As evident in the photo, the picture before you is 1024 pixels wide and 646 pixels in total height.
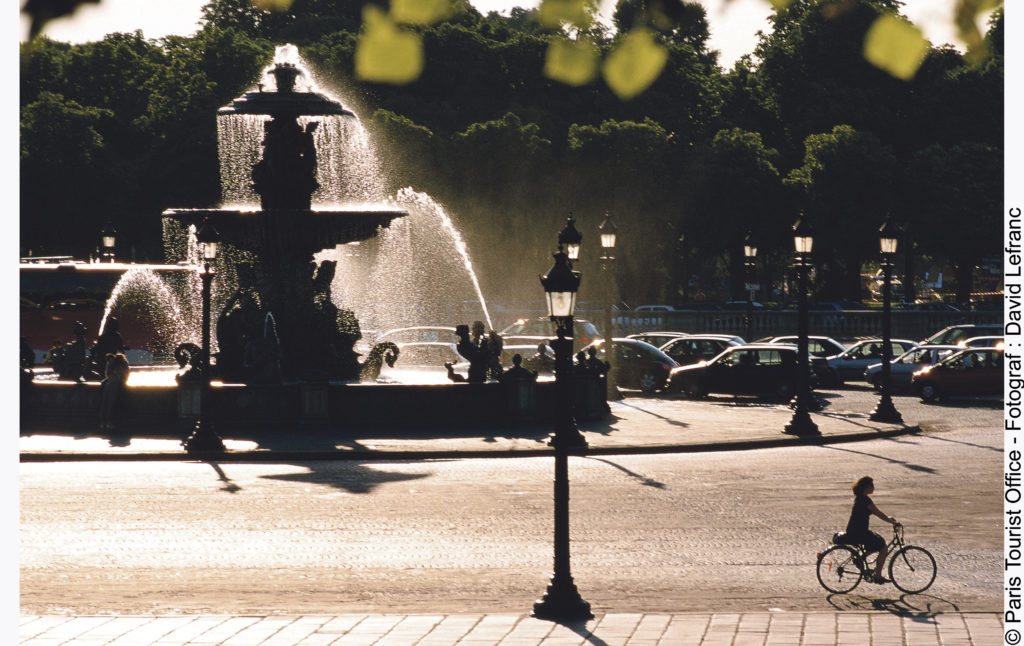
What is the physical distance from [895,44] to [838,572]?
8655mm

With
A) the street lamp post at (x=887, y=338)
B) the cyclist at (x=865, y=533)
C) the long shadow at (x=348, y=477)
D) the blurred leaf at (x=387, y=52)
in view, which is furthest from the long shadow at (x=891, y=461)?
the blurred leaf at (x=387, y=52)

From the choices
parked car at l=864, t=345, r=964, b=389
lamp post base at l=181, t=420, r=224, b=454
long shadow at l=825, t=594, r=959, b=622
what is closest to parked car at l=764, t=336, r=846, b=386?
parked car at l=864, t=345, r=964, b=389

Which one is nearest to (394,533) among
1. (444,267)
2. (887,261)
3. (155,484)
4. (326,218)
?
(155,484)

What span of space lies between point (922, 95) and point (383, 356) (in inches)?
1890

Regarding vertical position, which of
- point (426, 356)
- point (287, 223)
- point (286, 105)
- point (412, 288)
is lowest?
point (426, 356)

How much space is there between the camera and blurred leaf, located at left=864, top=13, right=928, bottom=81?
3801mm

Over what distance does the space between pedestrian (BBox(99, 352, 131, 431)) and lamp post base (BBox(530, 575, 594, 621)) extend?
16527 mm

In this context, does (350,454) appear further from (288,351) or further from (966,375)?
(966,375)

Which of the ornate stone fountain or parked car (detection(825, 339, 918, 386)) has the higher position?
the ornate stone fountain

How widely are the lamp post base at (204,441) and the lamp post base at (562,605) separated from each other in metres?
12.9

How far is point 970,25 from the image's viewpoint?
4074 millimetres

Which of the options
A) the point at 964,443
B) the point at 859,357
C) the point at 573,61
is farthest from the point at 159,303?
the point at 573,61

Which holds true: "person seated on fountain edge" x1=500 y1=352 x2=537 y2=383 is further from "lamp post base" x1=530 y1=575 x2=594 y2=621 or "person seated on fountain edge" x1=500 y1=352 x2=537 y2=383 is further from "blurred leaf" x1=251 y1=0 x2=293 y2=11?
"blurred leaf" x1=251 y1=0 x2=293 y2=11

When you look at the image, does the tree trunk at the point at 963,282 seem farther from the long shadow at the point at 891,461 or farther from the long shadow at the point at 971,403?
the long shadow at the point at 891,461
